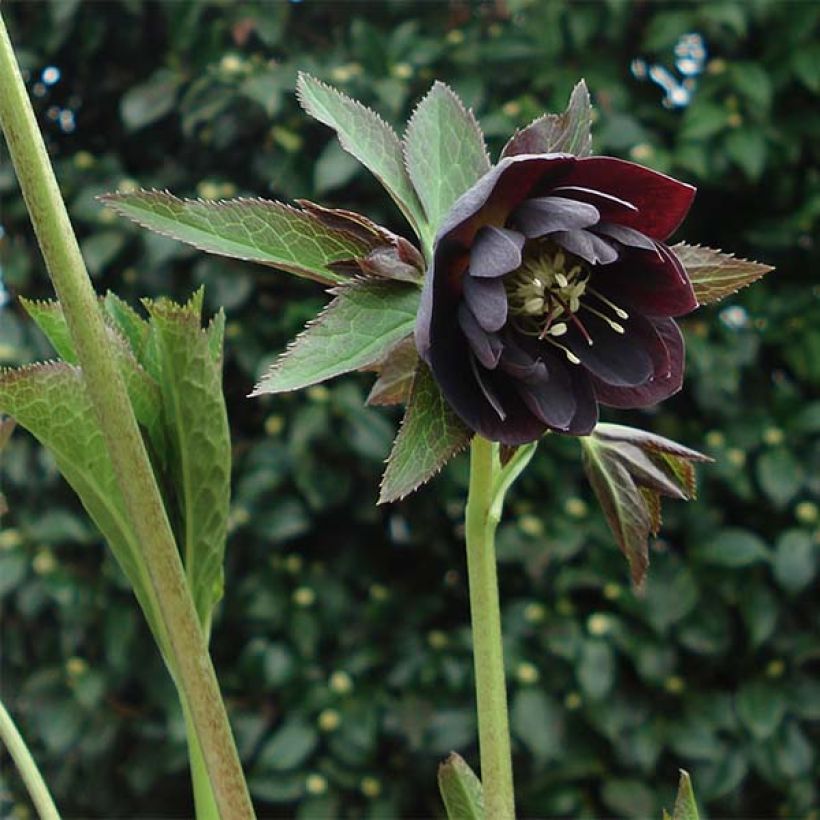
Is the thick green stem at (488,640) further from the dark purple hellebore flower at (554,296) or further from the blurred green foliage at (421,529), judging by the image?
the blurred green foliage at (421,529)

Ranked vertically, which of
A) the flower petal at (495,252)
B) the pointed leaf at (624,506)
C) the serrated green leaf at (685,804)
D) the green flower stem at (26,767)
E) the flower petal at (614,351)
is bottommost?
the green flower stem at (26,767)

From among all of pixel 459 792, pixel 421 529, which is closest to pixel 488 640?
pixel 459 792

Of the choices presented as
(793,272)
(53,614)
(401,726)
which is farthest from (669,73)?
(53,614)

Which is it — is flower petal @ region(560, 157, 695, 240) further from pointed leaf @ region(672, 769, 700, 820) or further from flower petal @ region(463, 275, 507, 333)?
pointed leaf @ region(672, 769, 700, 820)

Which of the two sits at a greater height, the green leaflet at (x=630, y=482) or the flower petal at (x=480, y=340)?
the flower petal at (x=480, y=340)

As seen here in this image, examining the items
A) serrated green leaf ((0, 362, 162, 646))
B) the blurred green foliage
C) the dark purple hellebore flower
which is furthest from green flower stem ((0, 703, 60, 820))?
the blurred green foliage

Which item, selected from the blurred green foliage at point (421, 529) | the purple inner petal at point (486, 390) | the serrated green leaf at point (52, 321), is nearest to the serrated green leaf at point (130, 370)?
the serrated green leaf at point (52, 321)
